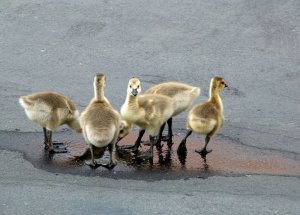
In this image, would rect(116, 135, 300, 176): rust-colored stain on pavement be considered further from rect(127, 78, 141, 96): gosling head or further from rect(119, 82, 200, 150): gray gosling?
rect(127, 78, 141, 96): gosling head

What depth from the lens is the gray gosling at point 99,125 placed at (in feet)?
23.7

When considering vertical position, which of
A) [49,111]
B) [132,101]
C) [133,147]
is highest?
[132,101]

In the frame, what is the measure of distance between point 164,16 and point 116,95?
2.67m

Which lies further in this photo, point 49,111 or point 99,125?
point 49,111

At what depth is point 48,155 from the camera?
7.75m

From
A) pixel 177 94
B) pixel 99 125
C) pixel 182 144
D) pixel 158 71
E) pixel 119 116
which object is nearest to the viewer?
pixel 99 125

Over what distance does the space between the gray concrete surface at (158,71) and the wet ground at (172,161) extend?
147 millimetres

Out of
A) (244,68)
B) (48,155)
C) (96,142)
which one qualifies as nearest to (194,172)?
(96,142)

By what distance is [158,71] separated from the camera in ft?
33.1

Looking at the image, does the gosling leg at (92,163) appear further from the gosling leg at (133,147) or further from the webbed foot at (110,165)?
the gosling leg at (133,147)

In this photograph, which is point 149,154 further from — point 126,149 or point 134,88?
point 134,88

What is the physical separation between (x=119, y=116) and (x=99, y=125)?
0.37 meters

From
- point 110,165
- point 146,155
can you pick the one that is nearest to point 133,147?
point 146,155

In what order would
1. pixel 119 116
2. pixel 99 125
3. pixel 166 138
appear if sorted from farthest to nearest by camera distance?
1. pixel 166 138
2. pixel 119 116
3. pixel 99 125
